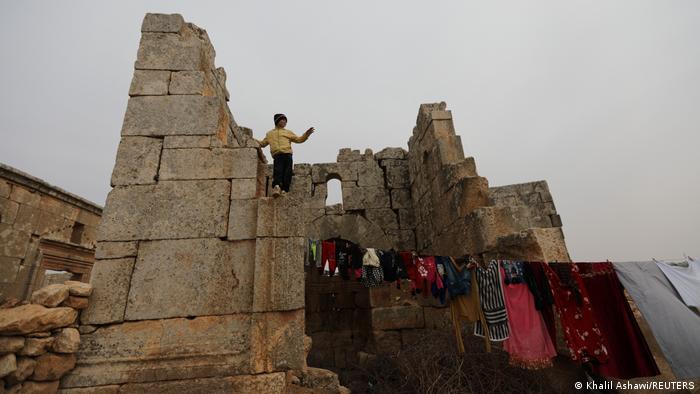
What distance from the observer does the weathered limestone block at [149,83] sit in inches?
152

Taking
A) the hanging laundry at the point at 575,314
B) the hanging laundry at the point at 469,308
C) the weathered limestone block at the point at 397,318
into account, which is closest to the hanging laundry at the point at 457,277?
the hanging laundry at the point at 469,308

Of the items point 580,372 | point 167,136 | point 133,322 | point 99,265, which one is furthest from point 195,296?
point 580,372

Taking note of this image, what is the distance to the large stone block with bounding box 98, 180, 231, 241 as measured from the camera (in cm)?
330

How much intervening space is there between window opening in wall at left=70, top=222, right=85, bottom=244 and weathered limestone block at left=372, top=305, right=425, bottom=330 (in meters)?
9.85

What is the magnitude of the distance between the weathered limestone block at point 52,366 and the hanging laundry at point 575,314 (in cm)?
502

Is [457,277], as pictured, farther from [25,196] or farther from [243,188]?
[25,196]

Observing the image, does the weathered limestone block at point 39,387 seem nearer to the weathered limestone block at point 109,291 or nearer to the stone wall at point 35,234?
the weathered limestone block at point 109,291

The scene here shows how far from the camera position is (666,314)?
127 inches

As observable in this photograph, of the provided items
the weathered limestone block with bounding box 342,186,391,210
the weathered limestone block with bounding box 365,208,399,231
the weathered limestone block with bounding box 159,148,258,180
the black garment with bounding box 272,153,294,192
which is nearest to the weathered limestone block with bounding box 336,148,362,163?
the weathered limestone block with bounding box 342,186,391,210

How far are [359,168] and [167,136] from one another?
5241mm

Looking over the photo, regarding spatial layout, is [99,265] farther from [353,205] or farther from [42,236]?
[42,236]

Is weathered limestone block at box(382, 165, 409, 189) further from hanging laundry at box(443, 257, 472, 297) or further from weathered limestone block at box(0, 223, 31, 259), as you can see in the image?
weathered limestone block at box(0, 223, 31, 259)

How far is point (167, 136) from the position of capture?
3.70 m

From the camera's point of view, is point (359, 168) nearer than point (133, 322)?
No
